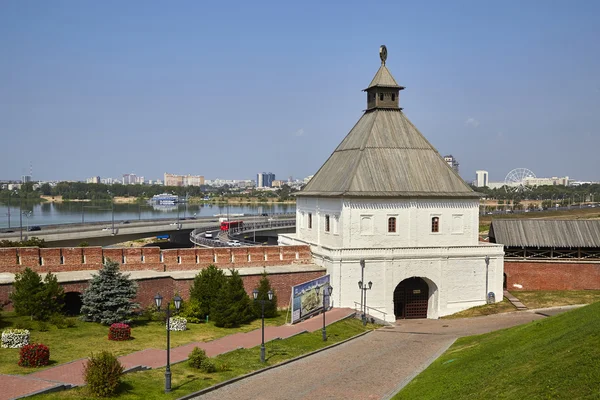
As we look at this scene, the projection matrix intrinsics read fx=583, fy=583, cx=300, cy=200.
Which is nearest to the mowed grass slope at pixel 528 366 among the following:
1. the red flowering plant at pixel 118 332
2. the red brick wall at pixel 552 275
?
the red flowering plant at pixel 118 332

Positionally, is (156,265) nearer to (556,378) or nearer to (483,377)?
(483,377)

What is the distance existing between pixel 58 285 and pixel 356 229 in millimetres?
15143

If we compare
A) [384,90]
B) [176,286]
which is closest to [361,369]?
[176,286]

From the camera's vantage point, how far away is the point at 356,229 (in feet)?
104

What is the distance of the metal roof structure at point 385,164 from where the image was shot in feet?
106

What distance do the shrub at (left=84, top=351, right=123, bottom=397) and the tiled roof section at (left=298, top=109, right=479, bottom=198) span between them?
18169 millimetres

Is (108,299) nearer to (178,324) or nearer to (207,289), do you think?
(178,324)

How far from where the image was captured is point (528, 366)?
14.8 metres

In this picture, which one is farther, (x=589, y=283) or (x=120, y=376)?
(x=589, y=283)

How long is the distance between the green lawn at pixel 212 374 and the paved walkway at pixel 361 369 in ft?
1.76

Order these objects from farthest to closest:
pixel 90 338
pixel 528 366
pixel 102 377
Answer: pixel 90 338 → pixel 102 377 → pixel 528 366

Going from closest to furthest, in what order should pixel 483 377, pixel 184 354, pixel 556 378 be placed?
pixel 556 378, pixel 483 377, pixel 184 354

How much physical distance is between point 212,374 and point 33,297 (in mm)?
8946

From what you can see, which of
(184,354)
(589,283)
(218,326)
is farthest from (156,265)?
(589,283)
